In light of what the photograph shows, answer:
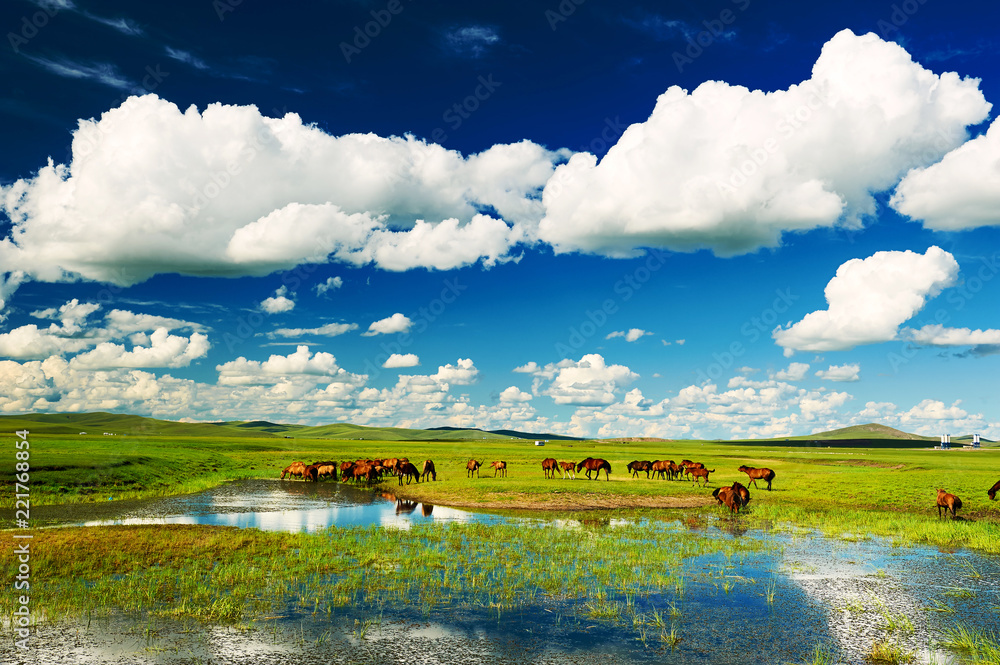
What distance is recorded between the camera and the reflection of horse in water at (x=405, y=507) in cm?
3119

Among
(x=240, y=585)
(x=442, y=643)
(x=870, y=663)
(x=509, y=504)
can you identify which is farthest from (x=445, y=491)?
(x=870, y=663)

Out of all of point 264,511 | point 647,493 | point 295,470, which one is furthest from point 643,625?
point 295,470

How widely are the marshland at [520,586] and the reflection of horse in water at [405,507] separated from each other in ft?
2.79

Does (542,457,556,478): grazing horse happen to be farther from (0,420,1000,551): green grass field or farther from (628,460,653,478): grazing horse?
(628,460,653,478): grazing horse

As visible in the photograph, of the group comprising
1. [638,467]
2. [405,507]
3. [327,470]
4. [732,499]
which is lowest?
[638,467]

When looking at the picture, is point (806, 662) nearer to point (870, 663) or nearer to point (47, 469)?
point (870, 663)

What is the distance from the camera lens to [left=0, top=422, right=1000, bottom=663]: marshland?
39.0 ft

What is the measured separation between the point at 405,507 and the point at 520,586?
1842 centimetres

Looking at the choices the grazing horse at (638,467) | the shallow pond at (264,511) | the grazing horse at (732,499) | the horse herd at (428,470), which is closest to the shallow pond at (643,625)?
the grazing horse at (732,499)

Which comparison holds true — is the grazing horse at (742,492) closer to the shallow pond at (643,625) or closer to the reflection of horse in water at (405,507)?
the shallow pond at (643,625)

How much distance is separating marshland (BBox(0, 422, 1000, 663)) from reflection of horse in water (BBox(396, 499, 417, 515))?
0.85 meters

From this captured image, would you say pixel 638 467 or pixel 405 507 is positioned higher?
pixel 405 507

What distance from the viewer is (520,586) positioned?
53.0 ft

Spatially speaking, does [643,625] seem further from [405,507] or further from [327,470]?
[327,470]
